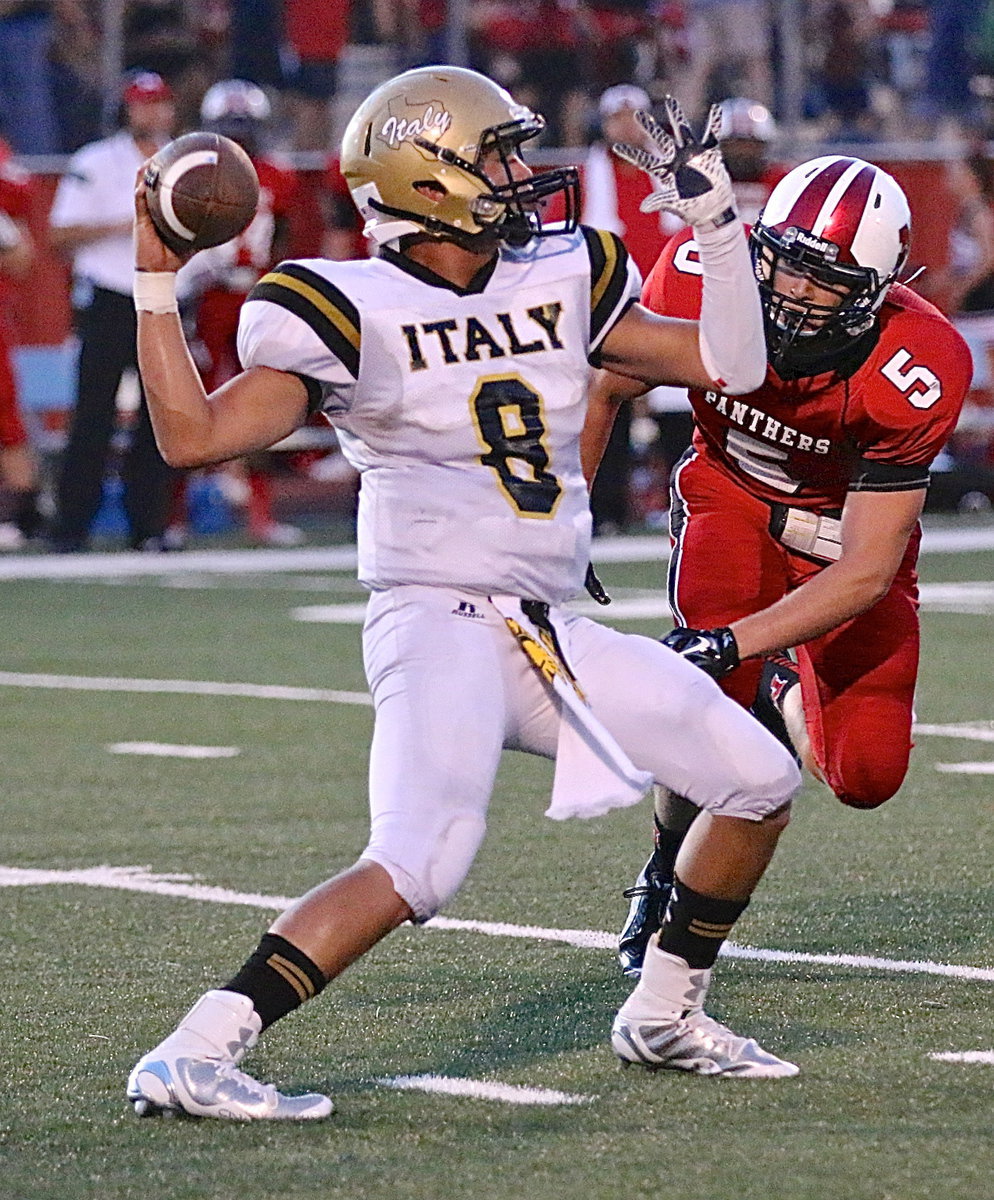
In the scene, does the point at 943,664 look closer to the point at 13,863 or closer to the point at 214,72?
the point at 13,863

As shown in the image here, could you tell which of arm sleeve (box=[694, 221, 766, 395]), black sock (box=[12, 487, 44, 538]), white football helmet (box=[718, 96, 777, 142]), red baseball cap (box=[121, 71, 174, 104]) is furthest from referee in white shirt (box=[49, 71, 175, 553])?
arm sleeve (box=[694, 221, 766, 395])

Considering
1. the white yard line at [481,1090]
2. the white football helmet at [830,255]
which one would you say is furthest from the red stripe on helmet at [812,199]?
the white yard line at [481,1090]

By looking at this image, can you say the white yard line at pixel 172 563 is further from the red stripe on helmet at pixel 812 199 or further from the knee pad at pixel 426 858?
the knee pad at pixel 426 858

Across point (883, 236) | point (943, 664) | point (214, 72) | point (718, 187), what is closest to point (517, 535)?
point (718, 187)

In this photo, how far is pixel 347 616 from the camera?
9.53 m

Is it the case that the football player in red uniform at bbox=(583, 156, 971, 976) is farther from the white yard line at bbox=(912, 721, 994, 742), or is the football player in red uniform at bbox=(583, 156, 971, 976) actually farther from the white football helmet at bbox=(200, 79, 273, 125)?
the white football helmet at bbox=(200, 79, 273, 125)

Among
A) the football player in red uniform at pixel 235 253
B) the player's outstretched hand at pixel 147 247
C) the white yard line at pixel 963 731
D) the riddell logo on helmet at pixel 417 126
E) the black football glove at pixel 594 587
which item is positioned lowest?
the white yard line at pixel 963 731

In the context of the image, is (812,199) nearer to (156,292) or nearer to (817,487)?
(817,487)

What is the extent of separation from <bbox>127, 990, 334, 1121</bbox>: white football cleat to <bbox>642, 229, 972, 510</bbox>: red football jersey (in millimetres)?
1533

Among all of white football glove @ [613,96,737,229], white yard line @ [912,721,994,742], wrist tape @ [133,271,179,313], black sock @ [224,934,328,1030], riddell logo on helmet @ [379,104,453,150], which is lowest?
white yard line @ [912,721,994,742]

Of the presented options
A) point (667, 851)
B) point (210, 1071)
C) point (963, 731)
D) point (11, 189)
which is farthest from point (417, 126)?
point (11, 189)

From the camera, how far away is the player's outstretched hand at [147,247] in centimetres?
346

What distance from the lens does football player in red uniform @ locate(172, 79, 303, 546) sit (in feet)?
37.0

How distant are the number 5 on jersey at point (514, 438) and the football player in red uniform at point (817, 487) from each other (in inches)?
18.9
